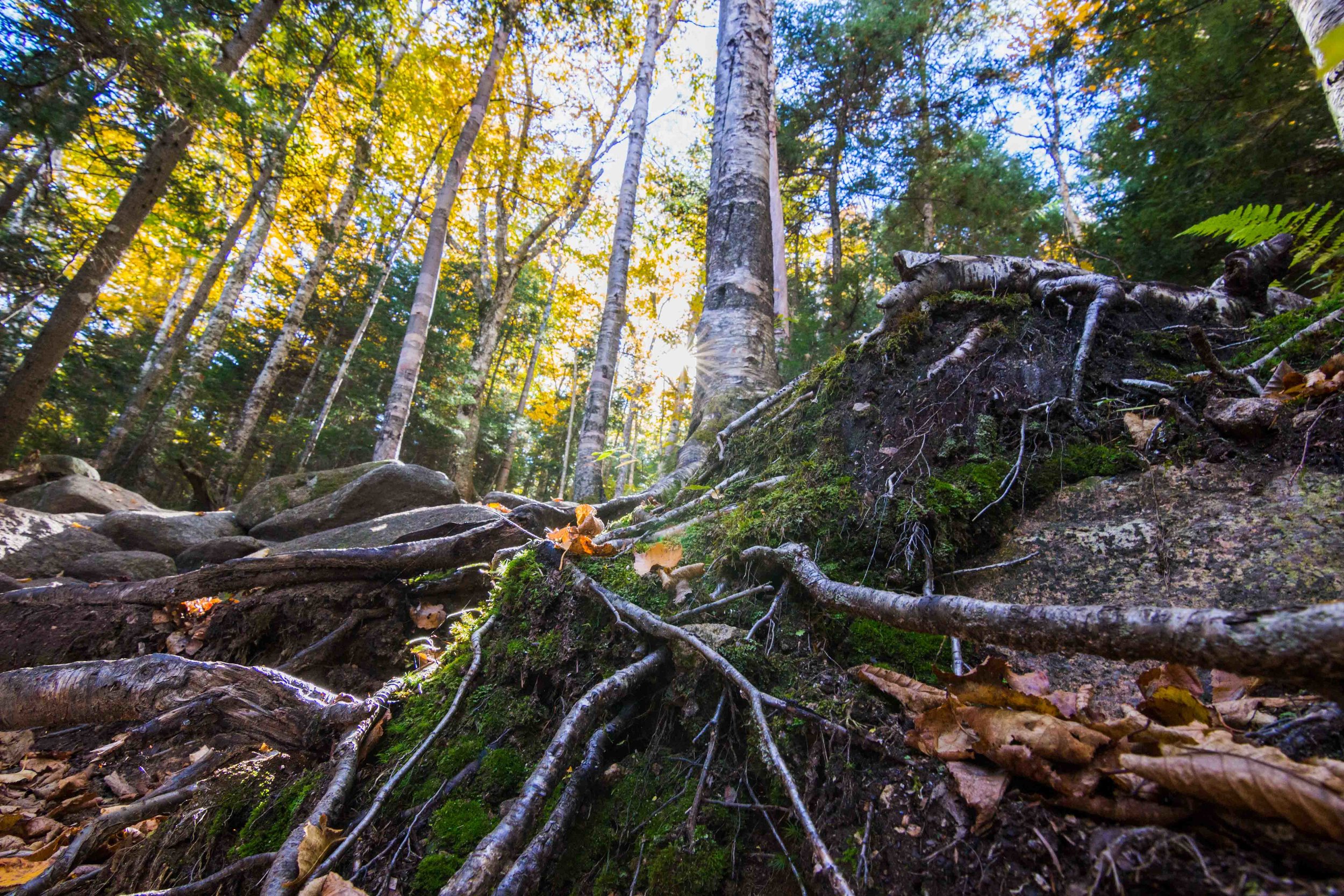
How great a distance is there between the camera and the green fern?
2.62 metres

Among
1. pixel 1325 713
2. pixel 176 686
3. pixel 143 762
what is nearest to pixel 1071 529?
pixel 1325 713

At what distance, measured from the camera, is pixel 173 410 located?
1112cm

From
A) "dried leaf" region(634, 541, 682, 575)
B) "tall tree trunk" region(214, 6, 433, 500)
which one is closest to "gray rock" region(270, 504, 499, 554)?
"dried leaf" region(634, 541, 682, 575)

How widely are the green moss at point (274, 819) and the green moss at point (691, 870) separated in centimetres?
121

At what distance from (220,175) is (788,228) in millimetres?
12715

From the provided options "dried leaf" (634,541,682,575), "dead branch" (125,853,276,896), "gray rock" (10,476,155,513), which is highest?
"gray rock" (10,476,155,513)

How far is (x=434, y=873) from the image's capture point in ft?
4.28

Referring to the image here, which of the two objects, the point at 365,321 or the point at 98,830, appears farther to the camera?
the point at 365,321

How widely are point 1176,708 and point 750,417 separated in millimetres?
2578

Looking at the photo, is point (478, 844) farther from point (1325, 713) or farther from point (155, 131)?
point (155, 131)

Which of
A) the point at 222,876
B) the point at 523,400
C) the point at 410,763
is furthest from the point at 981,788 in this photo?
the point at 523,400

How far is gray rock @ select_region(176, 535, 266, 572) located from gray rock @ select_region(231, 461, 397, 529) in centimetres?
157

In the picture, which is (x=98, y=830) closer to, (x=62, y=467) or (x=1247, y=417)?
(x=1247, y=417)

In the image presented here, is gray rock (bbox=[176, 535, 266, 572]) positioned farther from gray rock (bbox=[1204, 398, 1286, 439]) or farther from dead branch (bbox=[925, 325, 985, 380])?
gray rock (bbox=[1204, 398, 1286, 439])
